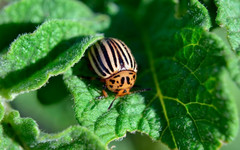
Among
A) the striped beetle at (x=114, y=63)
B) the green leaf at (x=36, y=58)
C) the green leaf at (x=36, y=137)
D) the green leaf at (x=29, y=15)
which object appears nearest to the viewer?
the green leaf at (x=36, y=137)

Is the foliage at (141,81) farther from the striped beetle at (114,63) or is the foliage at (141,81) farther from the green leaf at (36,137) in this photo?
the striped beetle at (114,63)

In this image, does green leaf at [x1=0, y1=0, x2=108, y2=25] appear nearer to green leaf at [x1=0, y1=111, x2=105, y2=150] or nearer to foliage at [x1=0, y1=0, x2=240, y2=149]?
foliage at [x1=0, y1=0, x2=240, y2=149]

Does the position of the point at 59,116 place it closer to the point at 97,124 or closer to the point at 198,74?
the point at 97,124

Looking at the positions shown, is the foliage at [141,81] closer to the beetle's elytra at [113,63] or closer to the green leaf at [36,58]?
the green leaf at [36,58]

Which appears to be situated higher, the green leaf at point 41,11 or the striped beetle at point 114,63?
the green leaf at point 41,11

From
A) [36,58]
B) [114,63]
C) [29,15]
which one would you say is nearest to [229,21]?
[114,63]

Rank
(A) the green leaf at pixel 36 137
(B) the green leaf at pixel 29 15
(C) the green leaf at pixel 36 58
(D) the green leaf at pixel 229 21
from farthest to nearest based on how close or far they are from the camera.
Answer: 1. (B) the green leaf at pixel 29 15
2. (D) the green leaf at pixel 229 21
3. (C) the green leaf at pixel 36 58
4. (A) the green leaf at pixel 36 137

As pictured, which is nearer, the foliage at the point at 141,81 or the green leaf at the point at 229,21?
the foliage at the point at 141,81

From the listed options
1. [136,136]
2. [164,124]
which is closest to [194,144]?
[164,124]

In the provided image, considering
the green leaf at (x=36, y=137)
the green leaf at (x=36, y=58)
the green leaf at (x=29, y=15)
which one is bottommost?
the green leaf at (x=36, y=137)

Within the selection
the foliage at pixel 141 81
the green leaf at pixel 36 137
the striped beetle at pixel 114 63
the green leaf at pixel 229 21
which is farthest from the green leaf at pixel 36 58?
the green leaf at pixel 229 21
